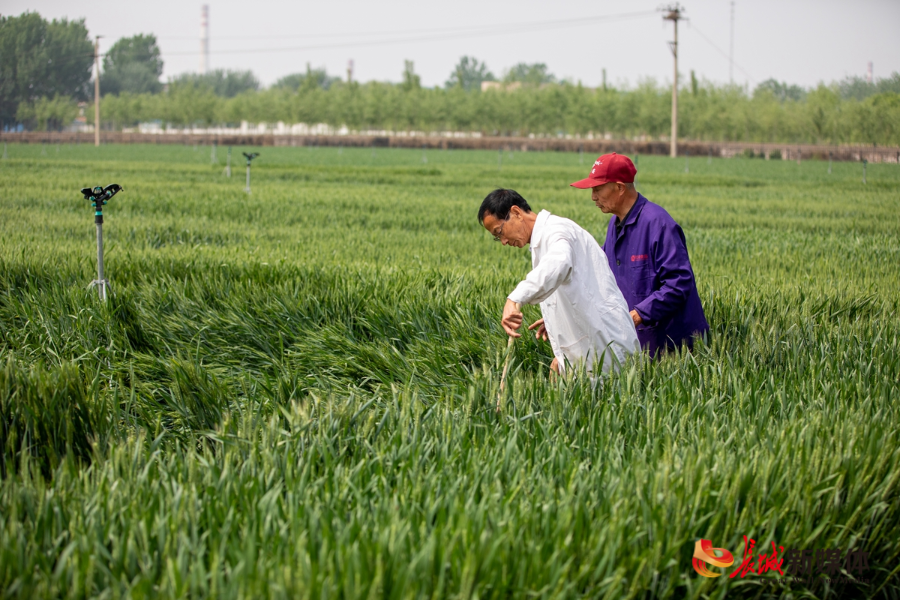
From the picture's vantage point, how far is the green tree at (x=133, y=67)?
13425cm

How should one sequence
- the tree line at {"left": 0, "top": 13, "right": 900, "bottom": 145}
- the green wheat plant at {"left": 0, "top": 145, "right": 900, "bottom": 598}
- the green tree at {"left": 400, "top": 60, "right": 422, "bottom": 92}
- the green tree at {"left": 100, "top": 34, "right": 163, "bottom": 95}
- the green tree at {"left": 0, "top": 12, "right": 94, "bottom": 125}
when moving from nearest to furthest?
the green wheat plant at {"left": 0, "top": 145, "right": 900, "bottom": 598} < the green tree at {"left": 0, "top": 12, "right": 94, "bottom": 125} < the tree line at {"left": 0, "top": 13, "right": 900, "bottom": 145} < the green tree at {"left": 400, "top": 60, "right": 422, "bottom": 92} < the green tree at {"left": 100, "top": 34, "right": 163, "bottom": 95}

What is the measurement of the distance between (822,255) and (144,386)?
325 inches

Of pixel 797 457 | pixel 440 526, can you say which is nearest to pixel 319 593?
pixel 440 526

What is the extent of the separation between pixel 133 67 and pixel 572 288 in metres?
158

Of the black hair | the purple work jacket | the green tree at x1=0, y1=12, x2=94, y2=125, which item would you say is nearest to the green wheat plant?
the purple work jacket

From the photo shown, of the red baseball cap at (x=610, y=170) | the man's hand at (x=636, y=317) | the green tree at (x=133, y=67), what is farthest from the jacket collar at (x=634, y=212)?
the green tree at (x=133, y=67)

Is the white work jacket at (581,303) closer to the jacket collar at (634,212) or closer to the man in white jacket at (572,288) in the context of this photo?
the man in white jacket at (572,288)

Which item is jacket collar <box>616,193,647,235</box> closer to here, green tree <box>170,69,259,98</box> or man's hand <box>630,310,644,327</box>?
man's hand <box>630,310,644,327</box>

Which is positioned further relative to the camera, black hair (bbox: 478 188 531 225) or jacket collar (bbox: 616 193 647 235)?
jacket collar (bbox: 616 193 647 235)

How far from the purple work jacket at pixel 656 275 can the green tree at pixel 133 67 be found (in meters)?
144

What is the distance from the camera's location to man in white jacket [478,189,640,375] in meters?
3.43

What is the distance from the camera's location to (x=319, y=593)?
5.83ft

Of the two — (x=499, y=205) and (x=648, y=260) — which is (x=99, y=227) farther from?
(x=648, y=260)

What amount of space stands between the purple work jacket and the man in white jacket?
0.26 meters
